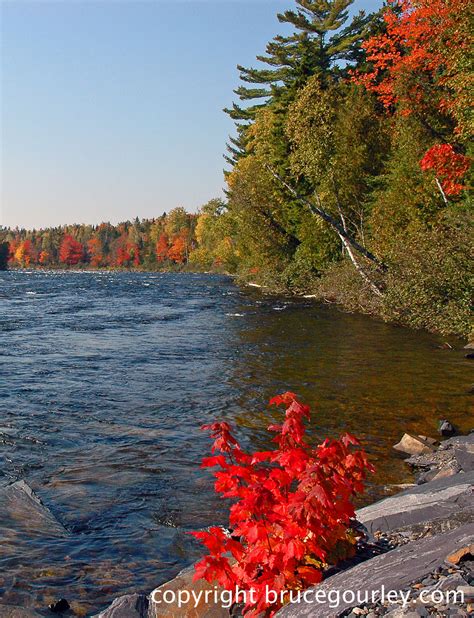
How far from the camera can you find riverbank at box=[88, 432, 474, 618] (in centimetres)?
375

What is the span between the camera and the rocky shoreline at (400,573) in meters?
3.75

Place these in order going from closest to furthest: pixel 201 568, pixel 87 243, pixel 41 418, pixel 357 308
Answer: pixel 201 568
pixel 41 418
pixel 357 308
pixel 87 243

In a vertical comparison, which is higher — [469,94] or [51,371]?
[469,94]

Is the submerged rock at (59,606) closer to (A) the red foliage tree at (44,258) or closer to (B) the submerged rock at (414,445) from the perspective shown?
(B) the submerged rock at (414,445)

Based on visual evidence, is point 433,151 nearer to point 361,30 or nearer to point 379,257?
point 379,257

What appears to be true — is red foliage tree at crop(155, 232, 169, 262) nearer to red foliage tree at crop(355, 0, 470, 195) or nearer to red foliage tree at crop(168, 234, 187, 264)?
red foliage tree at crop(168, 234, 187, 264)

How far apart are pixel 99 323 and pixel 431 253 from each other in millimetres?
14631

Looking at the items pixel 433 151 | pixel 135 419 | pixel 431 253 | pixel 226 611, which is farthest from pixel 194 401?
pixel 433 151

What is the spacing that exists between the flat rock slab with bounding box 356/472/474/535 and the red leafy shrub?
3.33 feet

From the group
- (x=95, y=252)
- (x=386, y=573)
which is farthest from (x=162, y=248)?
(x=386, y=573)

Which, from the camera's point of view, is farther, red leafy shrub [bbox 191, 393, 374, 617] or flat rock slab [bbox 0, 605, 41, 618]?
flat rock slab [bbox 0, 605, 41, 618]

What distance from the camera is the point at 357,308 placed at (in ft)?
94.8

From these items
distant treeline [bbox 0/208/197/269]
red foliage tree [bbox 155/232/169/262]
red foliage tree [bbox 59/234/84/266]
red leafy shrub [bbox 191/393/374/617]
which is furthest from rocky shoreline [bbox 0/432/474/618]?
red foliage tree [bbox 59/234/84/266]

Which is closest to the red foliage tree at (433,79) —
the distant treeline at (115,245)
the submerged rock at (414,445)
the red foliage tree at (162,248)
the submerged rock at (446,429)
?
the submerged rock at (446,429)
